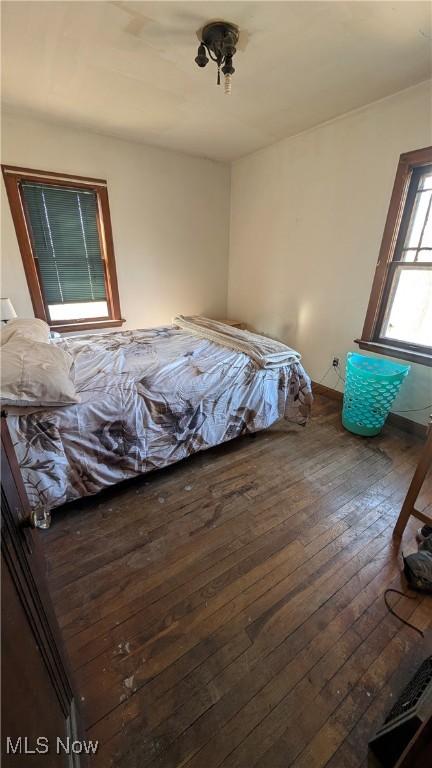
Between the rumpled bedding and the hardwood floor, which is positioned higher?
the rumpled bedding

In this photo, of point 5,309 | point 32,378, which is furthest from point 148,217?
point 32,378

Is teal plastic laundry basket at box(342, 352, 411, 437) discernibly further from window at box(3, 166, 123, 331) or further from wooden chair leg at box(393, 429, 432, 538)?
window at box(3, 166, 123, 331)

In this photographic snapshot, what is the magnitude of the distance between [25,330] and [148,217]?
2.04m

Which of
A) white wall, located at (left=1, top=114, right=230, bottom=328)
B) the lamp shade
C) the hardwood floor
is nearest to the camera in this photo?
the hardwood floor

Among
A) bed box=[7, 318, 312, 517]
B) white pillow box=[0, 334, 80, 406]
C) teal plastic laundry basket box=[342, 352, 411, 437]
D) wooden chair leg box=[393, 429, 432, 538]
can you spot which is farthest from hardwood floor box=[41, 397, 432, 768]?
white pillow box=[0, 334, 80, 406]

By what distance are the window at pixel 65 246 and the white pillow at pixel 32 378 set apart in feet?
5.31

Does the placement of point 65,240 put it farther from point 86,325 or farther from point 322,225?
point 322,225

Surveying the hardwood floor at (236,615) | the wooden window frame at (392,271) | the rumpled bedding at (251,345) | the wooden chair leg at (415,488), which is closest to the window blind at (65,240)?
the rumpled bedding at (251,345)

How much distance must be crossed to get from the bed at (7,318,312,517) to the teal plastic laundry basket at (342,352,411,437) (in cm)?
34

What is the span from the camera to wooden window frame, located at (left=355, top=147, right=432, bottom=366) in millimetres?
2193

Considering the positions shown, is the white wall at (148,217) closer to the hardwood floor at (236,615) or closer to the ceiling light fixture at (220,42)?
the ceiling light fixture at (220,42)

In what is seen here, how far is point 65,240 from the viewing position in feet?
9.75

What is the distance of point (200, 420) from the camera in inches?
78.7

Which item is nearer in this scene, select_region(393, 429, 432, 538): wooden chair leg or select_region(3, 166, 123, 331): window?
select_region(393, 429, 432, 538): wooden chair leg
